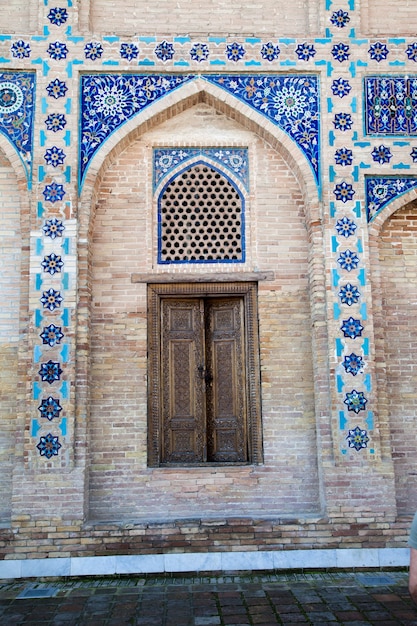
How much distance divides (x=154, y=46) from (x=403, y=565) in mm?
5829

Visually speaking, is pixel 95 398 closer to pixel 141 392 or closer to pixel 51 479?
pixel 141 392

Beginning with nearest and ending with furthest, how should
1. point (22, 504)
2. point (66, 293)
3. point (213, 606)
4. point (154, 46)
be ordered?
point (213, 606) < point (22, 504) < point (66, 293) < point (154, 46)

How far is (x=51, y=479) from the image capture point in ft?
19.2

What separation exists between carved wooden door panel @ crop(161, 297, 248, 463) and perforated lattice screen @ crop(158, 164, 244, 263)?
51 centimetres

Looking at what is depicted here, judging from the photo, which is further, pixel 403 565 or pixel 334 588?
Result: pixel 403 565

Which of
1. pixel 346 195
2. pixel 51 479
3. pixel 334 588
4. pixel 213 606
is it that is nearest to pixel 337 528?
pixel 334 588

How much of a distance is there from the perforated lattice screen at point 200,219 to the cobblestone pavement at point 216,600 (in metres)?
3.19

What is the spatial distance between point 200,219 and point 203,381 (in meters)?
1.75

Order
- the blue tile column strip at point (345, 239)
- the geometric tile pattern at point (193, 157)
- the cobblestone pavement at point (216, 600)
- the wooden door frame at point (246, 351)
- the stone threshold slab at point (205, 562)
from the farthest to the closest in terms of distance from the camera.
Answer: the geometric tile pattern at point (193, 157), the wooden door frame at point (246, 351), the blue tile column strip at point (345, 239), the stone threshold slab at point (205, 562), the cobblestone pavement at point (216, 600)

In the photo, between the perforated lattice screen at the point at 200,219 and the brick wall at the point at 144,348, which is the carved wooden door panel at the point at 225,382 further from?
the perforated lattice screen at the point at 200,219

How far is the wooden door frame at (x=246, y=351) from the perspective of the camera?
6.33 m

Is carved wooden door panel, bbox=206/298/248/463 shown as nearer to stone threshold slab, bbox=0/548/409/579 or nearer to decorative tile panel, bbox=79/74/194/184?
stone threshold slab, bbox=0/548/409/579

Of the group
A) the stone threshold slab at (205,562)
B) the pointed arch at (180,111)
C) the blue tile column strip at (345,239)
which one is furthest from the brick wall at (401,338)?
the pointed arch at (180,111)

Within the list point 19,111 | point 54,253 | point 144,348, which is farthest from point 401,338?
point 19,111
